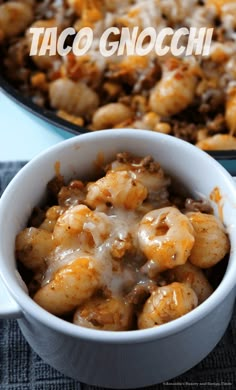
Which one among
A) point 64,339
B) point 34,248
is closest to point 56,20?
point 34,248

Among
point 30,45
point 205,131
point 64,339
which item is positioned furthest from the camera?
point 30,45

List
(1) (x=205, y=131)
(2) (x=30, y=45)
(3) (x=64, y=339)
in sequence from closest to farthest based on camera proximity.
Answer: (3) (x=64, y=339), (1) (x=205, y=131), (2) (x=30, y=45)

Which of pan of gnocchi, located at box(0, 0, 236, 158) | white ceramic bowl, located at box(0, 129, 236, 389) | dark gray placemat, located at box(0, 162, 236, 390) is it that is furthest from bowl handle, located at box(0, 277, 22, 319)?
pan of gnocchi, located at box(0, 0, 236, 158)

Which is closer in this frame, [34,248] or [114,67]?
[34,248]

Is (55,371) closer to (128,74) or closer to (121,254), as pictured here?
(121,254)

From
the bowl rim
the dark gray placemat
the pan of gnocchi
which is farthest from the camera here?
the pan of gnocchi

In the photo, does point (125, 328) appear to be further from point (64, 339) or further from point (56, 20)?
point (56, 20)

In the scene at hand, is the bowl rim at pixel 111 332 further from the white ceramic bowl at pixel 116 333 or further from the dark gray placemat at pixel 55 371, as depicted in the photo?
the dark gray placemat at pixel 55 371

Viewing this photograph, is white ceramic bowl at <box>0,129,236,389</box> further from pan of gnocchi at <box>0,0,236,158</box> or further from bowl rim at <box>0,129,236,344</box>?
pan of gnocchi at <box>0,0,236,158</box>
